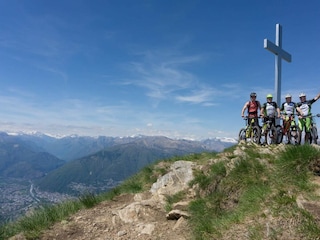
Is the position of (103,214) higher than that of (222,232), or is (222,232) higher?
(222,232)

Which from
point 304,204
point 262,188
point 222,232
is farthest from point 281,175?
point 222,232

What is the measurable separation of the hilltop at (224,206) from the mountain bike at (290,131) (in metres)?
3.58

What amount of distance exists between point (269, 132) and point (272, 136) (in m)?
0.23

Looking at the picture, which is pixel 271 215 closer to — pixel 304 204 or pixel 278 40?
pixel 304 204

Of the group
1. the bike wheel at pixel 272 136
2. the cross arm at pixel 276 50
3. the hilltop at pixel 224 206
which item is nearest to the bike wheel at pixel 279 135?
the bike wheel at pixel 272 136

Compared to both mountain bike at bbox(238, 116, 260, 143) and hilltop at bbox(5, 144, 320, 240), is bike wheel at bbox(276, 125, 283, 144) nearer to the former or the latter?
mountain bike at bbox(238, 116, 260, 143)

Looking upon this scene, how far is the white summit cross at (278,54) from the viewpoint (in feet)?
50.9

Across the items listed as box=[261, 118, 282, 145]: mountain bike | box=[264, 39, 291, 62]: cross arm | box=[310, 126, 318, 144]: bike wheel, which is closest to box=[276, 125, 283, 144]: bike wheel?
box=[261, 118, 282, 145]: mountain bike

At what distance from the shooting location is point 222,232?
6.30 meters

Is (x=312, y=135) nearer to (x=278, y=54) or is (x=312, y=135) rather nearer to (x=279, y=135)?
(x=279, y=135)

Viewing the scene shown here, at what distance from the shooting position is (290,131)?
13.5 metres

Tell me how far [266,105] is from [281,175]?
23.4 feet

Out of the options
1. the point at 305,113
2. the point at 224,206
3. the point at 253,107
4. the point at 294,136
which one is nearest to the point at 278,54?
the point at 253,107

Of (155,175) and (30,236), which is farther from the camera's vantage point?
(155,175)
